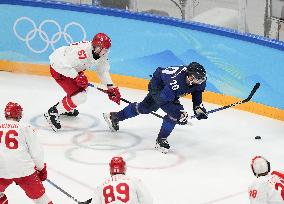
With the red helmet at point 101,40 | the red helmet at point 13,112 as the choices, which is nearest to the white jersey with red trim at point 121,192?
the red helmet at point 13,112

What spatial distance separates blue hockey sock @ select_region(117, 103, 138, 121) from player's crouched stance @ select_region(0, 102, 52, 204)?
2532 millimetres

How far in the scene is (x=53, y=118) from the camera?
324 inches

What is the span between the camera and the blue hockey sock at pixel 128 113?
8023 mm

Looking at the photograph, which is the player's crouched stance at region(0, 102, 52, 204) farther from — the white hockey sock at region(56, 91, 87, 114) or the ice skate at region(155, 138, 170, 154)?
the white hockey sock at region(56, 91, 87, 114)

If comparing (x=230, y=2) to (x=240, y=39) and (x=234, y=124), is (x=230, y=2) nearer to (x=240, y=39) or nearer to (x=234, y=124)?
(x=240, y=39)

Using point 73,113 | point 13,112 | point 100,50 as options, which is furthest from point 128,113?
point 13,112

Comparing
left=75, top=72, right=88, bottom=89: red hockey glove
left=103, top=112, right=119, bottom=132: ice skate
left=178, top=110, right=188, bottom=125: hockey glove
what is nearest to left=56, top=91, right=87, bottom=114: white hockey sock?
left=75, top=72, right=88, bottom=89: red hockey glove

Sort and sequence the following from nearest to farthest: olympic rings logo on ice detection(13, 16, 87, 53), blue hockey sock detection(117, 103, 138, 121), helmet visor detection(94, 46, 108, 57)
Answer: helmet visor detection(94, 46, 108, 57) → blue hockey sock detection(117, 103, 138, 121) → olympic rings logo on ice detection(13, 16, 87, 53)

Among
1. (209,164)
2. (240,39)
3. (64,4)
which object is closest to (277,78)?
(240,39)

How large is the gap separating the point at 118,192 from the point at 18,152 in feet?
3.32

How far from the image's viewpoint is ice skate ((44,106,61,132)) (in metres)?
8.23

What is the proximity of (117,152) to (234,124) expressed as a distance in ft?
5.10

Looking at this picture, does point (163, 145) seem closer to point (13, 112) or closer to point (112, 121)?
point (112, 121)

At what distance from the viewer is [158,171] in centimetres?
719
